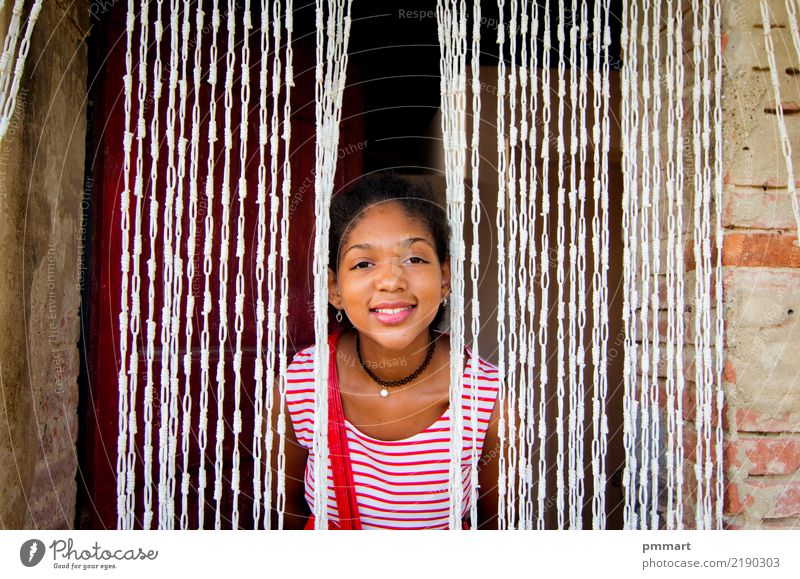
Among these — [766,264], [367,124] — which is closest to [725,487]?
[766,264]

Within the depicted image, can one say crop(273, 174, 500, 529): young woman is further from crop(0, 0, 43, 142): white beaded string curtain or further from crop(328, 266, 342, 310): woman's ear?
crop(0, 0, 43, 142): white beaded string curtain

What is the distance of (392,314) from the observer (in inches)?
41.6

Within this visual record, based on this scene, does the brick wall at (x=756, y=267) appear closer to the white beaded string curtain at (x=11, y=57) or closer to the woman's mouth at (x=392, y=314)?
the woman's mouth at (x=392, y=314)

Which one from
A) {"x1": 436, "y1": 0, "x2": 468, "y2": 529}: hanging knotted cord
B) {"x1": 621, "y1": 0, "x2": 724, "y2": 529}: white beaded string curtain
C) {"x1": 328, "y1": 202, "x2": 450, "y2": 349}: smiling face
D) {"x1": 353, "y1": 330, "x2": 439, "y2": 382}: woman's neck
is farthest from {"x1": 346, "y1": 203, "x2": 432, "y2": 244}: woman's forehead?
{"x1": 621, "y1": 0, "x2": 724, "y2": 529}: white beaded string curtain

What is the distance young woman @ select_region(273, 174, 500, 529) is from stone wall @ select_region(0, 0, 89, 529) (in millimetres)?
447

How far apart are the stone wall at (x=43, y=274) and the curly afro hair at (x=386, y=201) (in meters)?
0.52

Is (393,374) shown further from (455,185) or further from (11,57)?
(11,57)

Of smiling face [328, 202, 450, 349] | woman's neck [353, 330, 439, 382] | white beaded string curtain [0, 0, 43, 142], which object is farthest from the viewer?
woman's neck [353, 330, 439, 382]

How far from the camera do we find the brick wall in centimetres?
103

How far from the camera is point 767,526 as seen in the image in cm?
106

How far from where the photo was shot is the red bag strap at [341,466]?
108 cm

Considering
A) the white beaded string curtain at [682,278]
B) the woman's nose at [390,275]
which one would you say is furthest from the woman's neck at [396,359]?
the white beaded string curtain at [682,278]

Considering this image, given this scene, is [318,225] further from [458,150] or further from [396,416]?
[396,416]
